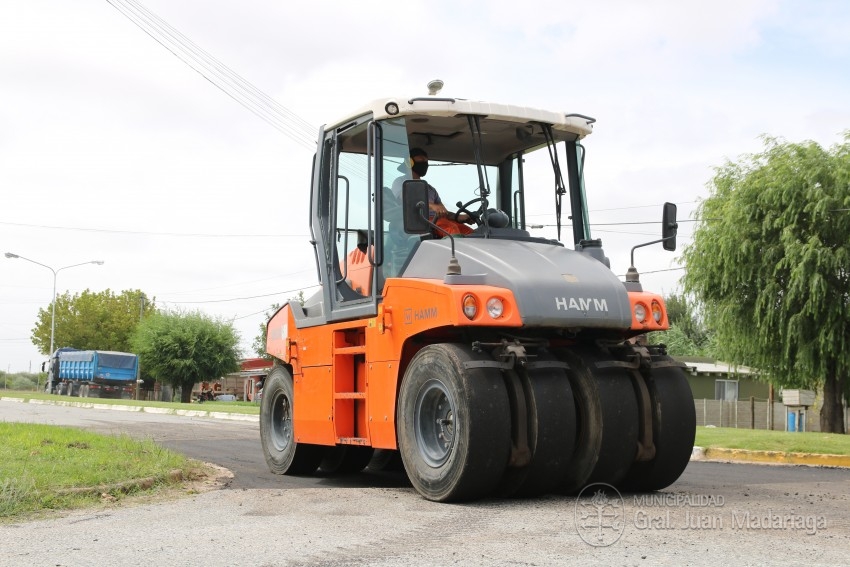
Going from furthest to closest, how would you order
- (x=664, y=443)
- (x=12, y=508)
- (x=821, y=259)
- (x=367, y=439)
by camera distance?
(x=821, y=259) < (x=367, y=439) < (x=664, y=443) < (x=12, y=508)

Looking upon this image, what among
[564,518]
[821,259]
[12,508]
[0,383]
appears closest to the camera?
[564,518]

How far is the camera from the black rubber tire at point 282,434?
10.9 meters

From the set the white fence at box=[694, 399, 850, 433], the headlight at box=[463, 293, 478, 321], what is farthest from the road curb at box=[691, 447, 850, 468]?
the white fence at box=[694, 399, 850, 433]

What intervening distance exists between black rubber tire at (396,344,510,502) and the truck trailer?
0.04ft

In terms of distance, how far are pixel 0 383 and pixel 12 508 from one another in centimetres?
10083

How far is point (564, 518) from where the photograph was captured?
22.8ft

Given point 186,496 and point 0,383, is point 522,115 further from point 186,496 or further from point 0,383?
point 0,383

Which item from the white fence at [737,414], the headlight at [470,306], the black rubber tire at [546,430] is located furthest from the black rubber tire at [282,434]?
the white fence at [737,414]

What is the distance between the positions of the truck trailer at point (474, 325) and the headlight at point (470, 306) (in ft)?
0.03

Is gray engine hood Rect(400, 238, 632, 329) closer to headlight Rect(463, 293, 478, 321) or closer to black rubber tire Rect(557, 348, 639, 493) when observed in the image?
headlight Rect(463, 293, 478, 321)

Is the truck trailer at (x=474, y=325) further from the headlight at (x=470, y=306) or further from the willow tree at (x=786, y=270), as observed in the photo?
the willow tree at (x=786, y=270)

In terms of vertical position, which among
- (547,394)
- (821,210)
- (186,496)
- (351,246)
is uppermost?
(821,210)

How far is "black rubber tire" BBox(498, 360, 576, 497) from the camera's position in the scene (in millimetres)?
7645

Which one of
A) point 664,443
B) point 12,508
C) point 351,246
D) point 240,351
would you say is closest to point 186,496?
point 12,508
